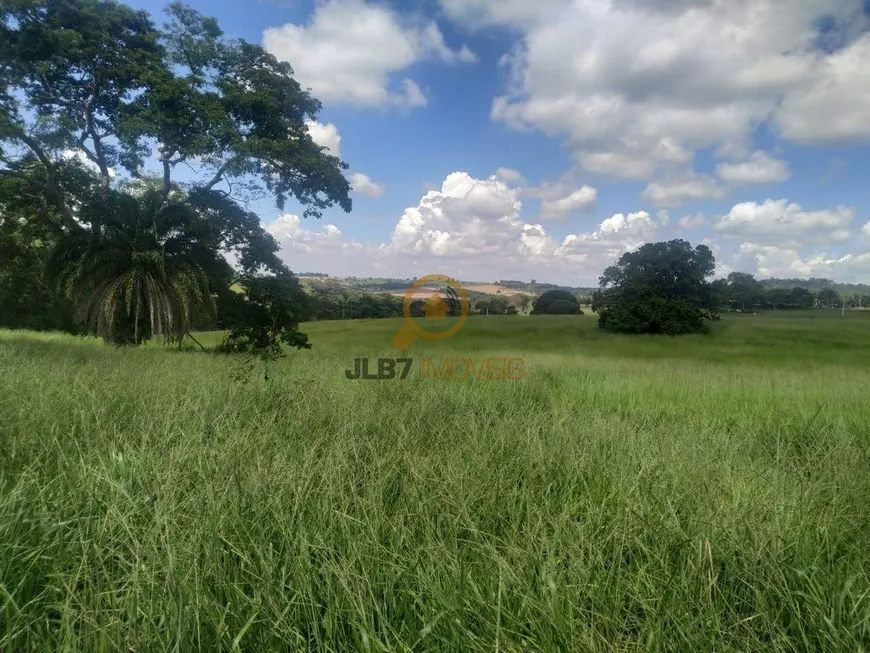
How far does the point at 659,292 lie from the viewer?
26078 mm

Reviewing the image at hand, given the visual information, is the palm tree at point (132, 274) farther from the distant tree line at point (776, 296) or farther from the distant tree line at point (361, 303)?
the distant tree line at point (776, 296)

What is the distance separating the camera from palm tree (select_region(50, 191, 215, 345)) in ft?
34.8

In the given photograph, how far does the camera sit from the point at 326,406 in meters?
4.54

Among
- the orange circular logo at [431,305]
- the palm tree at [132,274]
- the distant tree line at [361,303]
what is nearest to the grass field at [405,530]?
the orange circular logo at [431,305]

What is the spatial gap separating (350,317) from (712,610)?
23.1 m

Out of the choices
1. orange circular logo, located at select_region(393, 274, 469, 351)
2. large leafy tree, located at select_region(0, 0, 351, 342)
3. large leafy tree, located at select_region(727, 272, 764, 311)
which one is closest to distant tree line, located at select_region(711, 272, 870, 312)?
large leafy tree, located at select_region(727, 272, 764, 311)

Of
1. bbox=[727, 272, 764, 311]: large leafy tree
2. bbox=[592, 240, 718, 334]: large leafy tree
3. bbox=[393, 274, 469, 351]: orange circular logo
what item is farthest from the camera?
bbox=[727, 272, 764, 311]: large leafy tree

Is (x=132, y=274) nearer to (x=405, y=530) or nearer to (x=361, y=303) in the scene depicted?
(x=405, y=530)

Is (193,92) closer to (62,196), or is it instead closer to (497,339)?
(62,196)

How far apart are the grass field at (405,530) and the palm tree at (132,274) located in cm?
665

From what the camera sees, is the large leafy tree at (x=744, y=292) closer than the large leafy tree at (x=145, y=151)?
No

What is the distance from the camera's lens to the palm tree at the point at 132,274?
10.6 m

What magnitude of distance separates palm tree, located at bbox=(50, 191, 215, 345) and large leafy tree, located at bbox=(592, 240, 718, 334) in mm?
21958

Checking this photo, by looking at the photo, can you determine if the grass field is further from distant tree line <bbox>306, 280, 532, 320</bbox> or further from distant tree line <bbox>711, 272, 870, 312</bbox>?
distant tree line <bbox>711, 272, 870, 312</bbox>
